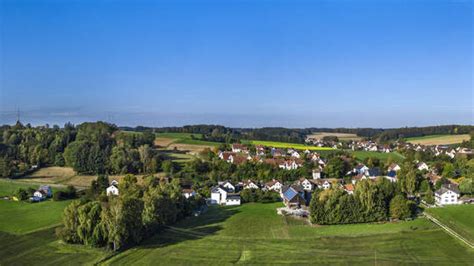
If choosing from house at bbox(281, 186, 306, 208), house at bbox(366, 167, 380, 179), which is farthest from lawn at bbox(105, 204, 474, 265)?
house at bbox(366, 167, 380, 179)

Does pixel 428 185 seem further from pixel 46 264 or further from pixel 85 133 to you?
pixel 85 133

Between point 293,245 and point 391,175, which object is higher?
point 391,175

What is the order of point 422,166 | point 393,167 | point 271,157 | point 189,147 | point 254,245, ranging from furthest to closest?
point 189,147, point 271,157, point 422,166, point 393,167, point 254,245

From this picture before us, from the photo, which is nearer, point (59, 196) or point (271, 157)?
point (59, 196)

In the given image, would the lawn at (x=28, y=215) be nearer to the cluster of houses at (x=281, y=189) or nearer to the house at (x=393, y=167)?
the cluster of houses at (x=281, y=189)

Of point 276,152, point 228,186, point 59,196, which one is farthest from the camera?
point 276,152

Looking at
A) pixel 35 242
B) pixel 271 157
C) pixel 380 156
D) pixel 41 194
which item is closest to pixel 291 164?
pixel 271 157

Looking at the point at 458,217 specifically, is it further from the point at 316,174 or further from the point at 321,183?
the point at 316,174
